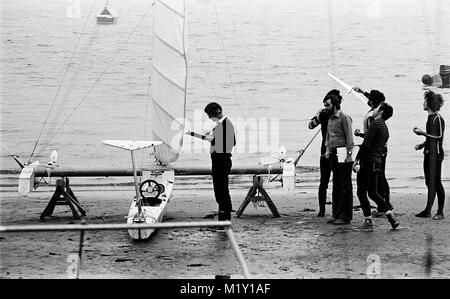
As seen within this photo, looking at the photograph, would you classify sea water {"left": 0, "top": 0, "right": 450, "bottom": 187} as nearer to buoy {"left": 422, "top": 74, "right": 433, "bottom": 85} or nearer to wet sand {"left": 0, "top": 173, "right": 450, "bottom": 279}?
buoy {"left": 422, "top": 74, "right": 433, "bottom": 85}

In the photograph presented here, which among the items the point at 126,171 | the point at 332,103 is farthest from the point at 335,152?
the point at 126,171

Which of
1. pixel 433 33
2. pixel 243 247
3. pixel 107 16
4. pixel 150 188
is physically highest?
pixel 107 16

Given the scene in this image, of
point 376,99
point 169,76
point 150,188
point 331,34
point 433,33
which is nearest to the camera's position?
point 376,99

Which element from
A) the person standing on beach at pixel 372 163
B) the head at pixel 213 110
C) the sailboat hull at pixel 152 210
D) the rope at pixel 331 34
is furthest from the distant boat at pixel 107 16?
the person standing on beach at pixel 372 163

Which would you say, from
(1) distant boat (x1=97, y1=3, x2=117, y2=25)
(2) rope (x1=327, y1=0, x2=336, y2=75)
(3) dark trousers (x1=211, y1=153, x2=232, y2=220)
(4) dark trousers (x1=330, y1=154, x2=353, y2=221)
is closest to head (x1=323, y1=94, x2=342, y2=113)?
(4) dark trousers (x1=330, y1=154, x2=353, y2=221)

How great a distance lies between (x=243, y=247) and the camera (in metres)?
8.01

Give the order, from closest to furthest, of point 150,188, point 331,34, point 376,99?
point 376,99
point 150,188
point 331,34

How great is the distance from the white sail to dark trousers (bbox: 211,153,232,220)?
1.44m

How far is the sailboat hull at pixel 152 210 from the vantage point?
8.09 meters

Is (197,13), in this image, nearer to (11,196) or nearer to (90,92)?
(90,92)

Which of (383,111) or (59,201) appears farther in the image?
(59,201)

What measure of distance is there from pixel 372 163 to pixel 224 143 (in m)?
1.23

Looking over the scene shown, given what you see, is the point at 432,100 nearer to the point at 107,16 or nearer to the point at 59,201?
the point at 59,201

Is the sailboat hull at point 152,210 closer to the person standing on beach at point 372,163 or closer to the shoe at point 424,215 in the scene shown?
the person standing on beach at point 372,163
